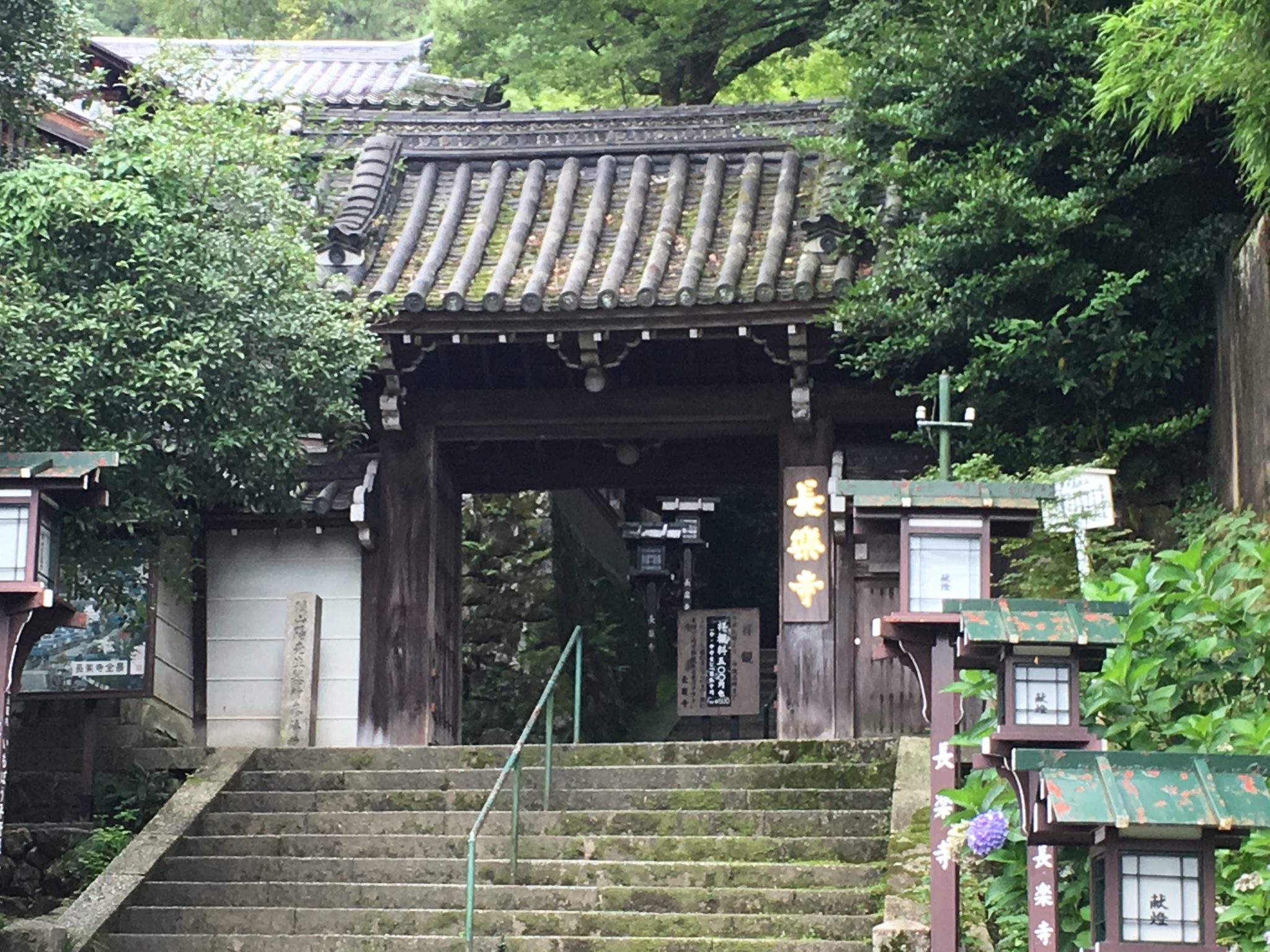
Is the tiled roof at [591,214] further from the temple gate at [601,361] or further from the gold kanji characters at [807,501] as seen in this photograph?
the gold kanji characters at [807,501]

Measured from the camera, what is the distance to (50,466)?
34.9 ft

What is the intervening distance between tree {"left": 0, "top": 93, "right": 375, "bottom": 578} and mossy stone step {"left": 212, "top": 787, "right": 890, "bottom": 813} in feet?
7.19

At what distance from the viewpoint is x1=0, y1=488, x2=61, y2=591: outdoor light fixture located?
10.5m

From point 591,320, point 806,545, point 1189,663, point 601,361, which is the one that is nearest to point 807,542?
point 806,545

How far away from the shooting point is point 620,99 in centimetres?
2556

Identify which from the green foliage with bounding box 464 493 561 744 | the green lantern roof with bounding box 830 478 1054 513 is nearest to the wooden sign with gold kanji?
the green lantern roof with bounding box 830 478 1054 513

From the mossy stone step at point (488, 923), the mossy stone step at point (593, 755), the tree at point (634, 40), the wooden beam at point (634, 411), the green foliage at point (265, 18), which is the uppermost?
the green foliage at point (265, 18)

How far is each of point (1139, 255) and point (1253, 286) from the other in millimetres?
1751

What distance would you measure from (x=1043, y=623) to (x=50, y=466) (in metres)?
5.57

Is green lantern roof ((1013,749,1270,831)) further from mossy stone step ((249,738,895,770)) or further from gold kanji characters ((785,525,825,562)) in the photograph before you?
gold kanji characters ((785,525,825,562))

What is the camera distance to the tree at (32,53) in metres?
12.6

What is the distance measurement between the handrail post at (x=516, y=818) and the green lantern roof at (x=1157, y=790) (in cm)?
544

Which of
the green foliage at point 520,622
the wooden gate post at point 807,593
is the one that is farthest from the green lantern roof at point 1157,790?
the green foliage at point 520,622

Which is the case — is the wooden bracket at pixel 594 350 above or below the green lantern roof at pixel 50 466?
above
